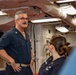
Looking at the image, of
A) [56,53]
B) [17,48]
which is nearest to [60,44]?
[56,53]

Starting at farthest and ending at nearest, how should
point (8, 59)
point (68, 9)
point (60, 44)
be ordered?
point (68, 9) → point (8, 59) → point (60, 44)

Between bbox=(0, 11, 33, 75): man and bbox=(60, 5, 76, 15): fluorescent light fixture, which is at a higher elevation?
bbox=(0, 11, 33, 75): man

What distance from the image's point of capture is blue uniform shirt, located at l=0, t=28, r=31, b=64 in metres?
2.57

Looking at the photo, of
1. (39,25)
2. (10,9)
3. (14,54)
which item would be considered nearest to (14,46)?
(14,54)

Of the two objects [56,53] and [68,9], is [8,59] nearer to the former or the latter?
[56,53]

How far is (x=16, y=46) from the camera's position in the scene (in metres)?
2.61

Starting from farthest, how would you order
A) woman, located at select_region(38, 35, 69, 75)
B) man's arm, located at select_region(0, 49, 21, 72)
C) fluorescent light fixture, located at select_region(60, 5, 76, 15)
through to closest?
fluorescent light fixture, located at select_region(60, 5, 76, 15) < man's arm, located at select_region(0, 49, 21, 72) < woman, located at select_region(38, 35, 69, 75)

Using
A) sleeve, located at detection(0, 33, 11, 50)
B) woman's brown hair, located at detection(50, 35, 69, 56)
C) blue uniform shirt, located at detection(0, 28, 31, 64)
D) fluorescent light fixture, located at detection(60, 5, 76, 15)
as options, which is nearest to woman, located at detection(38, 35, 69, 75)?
woman's brown hair, located at detection(50, 35, 69, 56)

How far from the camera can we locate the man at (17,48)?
101 inches

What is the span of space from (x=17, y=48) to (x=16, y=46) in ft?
0.09

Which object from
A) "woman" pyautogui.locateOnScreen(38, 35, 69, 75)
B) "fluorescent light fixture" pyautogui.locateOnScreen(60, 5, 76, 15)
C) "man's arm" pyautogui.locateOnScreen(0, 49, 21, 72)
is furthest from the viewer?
"fluorescent light fixture" pyautogui.locateOnScreen(60, 5, 76, 15)

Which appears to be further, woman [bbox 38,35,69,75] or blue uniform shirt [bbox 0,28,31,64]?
blue uniform shirt [bbox 0,28,31,64]

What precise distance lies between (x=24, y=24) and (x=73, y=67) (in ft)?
6.84

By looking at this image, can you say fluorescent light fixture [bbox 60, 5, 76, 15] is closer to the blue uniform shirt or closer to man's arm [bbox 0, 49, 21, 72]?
the blue uniform shirt
